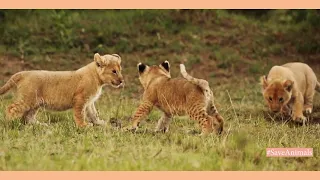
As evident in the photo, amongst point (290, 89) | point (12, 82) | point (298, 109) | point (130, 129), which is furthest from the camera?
point (298, 109)

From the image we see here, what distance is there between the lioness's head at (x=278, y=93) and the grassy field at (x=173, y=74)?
0.75 feet

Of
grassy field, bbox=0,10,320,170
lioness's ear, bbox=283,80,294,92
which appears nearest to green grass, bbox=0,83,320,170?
grassy field, bbox=0,10,320,170

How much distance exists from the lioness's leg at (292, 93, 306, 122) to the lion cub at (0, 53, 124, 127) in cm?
272

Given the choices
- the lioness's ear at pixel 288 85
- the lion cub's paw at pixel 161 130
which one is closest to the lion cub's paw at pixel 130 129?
the lion cub's paw at pixel 161 130

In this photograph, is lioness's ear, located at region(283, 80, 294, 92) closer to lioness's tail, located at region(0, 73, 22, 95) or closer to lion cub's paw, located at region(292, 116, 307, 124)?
lion cub's paw, located at region(292, 116, 307, 124)

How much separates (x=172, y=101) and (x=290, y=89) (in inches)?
88.2

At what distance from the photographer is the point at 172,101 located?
26.2 ft

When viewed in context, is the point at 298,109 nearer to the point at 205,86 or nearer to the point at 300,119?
the point at 300,119

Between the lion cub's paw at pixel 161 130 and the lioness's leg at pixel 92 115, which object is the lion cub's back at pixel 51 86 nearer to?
the lioness's leg at pixel 92 115

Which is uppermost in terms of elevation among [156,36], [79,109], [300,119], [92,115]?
[156,36]

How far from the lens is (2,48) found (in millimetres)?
13156

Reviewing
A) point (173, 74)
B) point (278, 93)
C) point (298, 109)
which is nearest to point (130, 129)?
point (278, 93)

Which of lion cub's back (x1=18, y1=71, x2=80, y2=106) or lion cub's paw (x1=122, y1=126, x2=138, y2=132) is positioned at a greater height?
lion cub's back (x1=18, y1=71, x2=80, y2=106)

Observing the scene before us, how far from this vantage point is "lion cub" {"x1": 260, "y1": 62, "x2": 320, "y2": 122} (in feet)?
30.8
